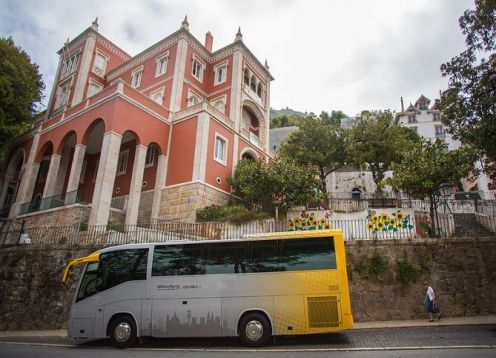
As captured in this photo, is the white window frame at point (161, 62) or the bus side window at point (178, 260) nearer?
the bus side window at point (178, 260)

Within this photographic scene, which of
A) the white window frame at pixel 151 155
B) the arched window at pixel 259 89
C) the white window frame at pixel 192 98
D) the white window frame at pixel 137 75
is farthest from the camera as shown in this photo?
the arched window at pixel 259 89

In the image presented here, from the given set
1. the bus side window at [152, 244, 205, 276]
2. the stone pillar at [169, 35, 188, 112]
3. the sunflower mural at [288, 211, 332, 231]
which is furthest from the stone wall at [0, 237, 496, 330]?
the stone pillar at [169, 35, 188, 112]

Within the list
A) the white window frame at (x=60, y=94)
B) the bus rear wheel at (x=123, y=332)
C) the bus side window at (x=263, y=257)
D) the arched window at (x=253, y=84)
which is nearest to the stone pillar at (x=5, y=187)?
the white window frame at (x=60, y=94)

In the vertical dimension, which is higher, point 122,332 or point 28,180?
point 28,180

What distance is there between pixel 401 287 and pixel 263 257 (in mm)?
6357

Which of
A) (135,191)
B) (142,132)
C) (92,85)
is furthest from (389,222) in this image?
(92,85)

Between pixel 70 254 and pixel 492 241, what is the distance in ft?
56.4

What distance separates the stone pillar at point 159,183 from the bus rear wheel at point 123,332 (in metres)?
13.4

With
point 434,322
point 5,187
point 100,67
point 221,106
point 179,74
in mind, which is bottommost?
point 434,322

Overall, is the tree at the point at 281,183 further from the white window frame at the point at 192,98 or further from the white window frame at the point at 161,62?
the white window frame at the point at 161,62

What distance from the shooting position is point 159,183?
2405cm

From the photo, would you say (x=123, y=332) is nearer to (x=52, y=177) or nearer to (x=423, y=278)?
(x=423, y=278)

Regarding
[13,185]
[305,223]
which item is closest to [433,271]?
[305,223]

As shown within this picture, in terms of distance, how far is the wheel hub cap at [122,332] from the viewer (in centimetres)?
992
